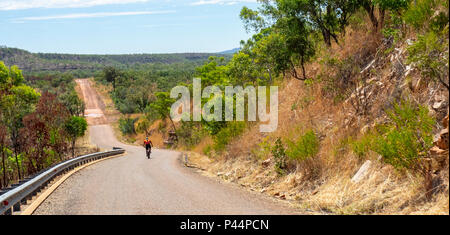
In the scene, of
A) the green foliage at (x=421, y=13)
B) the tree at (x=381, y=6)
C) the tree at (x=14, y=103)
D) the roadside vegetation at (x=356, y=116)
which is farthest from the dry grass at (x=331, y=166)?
the tree at (x=14, y=103)

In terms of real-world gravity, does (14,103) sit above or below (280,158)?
above

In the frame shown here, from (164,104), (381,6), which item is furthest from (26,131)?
(164,104)

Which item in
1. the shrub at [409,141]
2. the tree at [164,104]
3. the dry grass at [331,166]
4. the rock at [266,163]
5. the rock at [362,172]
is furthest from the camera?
the tree at [164,104]

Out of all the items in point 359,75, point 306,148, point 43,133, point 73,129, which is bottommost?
point 73,129

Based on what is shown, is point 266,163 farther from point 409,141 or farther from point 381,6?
point 409,141

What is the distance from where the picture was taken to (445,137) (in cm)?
714

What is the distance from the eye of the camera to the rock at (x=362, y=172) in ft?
30.7

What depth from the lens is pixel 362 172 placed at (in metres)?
9.49

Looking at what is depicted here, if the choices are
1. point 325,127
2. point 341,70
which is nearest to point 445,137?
point 325,127

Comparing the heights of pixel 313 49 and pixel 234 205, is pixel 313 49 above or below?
above

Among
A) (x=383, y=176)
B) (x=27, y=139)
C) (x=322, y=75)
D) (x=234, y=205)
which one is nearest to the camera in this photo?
(x=383, y=176)

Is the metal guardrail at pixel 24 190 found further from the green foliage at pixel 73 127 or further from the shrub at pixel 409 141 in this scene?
the green foliage at pixel 73 127

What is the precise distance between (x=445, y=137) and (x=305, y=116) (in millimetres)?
8060
